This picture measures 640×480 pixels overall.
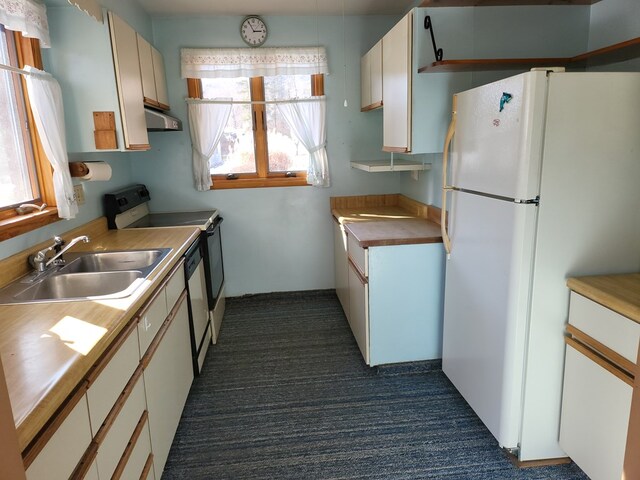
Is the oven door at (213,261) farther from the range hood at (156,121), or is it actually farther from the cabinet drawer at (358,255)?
the cabinet drawer at (358,255)

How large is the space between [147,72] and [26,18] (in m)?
1.06

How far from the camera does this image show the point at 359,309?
2.86 m

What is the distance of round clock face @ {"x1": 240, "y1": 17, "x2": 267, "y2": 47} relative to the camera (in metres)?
3.57

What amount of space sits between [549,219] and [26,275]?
2272mm

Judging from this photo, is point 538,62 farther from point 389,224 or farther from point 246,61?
point 246,61

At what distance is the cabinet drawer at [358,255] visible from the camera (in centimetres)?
258

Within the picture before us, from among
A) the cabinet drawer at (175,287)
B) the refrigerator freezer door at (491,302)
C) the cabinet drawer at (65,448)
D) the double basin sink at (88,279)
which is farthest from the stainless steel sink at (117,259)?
the refrigerator freezer door at (491,302)

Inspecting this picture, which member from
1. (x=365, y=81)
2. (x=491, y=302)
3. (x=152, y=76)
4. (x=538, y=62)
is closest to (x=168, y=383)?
(x=491, y=302)

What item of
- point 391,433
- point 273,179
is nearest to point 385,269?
point 391,433

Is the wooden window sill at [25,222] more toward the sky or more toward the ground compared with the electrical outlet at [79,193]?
more toward the ground

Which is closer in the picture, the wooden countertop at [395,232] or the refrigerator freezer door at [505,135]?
the refrigerator freezer door at [505,135]

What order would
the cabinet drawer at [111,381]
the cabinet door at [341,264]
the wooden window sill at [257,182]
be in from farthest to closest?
the wooden window sill at [257,182], the cabinet door at [341,264], the cabinet drawer at [111,381]

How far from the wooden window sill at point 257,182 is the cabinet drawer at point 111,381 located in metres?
2.39

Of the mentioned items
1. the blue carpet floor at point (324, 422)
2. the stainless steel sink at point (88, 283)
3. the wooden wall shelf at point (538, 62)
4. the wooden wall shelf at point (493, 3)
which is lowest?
the blue carpet floor at point (324, 422)
